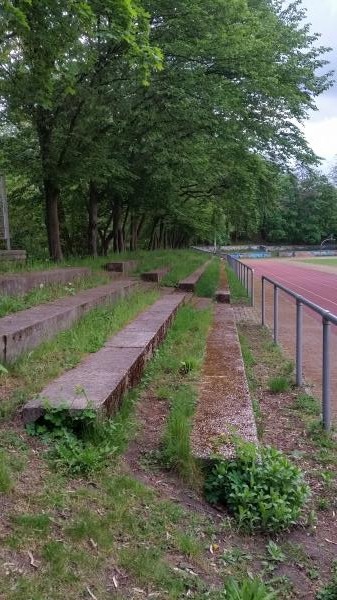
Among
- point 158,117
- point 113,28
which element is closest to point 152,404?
point 113,28

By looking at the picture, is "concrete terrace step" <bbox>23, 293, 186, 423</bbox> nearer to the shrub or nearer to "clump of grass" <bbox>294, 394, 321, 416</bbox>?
the shrub

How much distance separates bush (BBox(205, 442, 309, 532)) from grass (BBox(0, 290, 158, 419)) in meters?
1.48

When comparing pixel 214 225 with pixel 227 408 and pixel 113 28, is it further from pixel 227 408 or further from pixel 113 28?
pixel 227 408

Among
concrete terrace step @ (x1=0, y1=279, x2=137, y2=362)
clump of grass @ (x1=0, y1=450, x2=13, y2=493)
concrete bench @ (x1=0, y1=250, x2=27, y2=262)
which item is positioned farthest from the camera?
concrete bench @ (x1=0, y1=250, x2=27, y2=262)

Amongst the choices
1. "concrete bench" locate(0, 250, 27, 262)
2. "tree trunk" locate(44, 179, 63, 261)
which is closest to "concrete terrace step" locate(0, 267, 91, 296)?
"concrete bench" locate(0, 250, 27, 262)

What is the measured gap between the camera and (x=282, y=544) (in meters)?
3.25

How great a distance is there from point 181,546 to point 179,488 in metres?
0.67

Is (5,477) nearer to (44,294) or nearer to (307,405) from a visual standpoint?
(307,405)

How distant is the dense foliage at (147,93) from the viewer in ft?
29.9

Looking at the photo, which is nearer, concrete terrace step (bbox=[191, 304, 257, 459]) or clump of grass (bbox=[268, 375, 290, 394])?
concrete terrace step (bbox=[191, 304, 257, 459])

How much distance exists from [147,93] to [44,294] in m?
8.07

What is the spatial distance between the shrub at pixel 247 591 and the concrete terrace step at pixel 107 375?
5.07 ft

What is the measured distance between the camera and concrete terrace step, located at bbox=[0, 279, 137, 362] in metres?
4.88

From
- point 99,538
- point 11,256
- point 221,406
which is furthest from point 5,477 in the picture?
point 11,256
